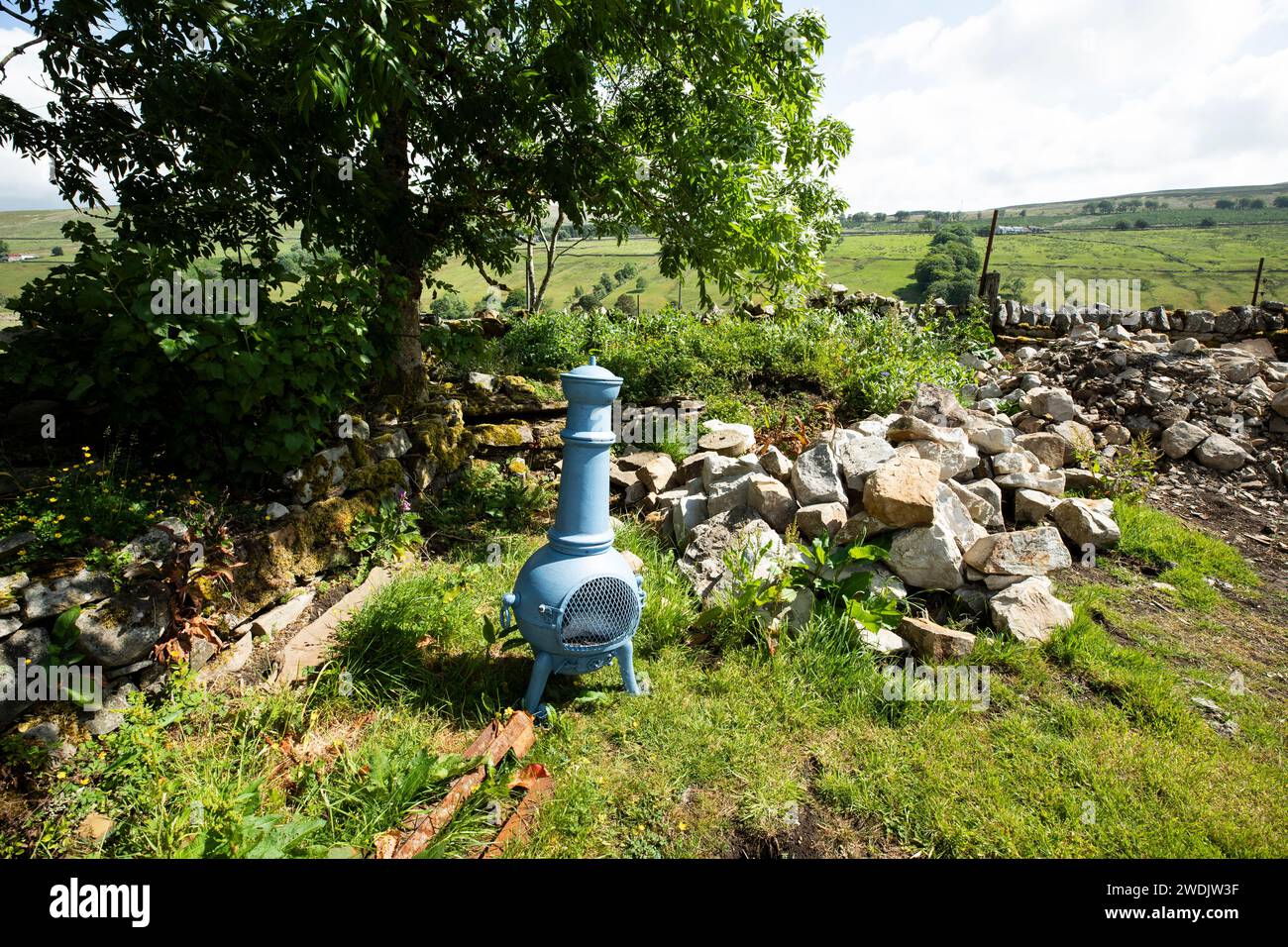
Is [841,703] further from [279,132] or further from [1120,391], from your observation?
[1120,391]

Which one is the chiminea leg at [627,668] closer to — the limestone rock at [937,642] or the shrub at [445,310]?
the limestone rock at [937,642]

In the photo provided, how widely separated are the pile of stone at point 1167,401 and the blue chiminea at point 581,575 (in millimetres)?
5320

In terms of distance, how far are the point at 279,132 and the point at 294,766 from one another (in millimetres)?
4246

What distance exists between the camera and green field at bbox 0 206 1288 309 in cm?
4794

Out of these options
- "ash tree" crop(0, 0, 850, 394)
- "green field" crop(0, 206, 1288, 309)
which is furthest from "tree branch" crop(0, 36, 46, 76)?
"green field" crop(0, 206, 1288, 309)

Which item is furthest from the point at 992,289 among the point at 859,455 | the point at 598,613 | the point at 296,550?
the point at 296,550

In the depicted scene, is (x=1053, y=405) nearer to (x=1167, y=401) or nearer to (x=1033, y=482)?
(x=1167, y=401)

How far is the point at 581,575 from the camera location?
268cm

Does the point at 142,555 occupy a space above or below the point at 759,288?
below

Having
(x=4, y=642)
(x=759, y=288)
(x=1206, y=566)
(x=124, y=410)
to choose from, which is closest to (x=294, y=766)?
(x=4, y=642)

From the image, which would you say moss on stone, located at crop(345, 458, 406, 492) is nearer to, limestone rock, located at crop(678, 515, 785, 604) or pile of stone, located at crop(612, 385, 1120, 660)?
pile of stone, located at crop(612, 385, 1120, 660)

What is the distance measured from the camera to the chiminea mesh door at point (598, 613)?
8.79ft

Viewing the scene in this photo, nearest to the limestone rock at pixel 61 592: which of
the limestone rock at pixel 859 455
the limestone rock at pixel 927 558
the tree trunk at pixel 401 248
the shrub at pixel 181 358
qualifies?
the shrub at pixel 181 358
